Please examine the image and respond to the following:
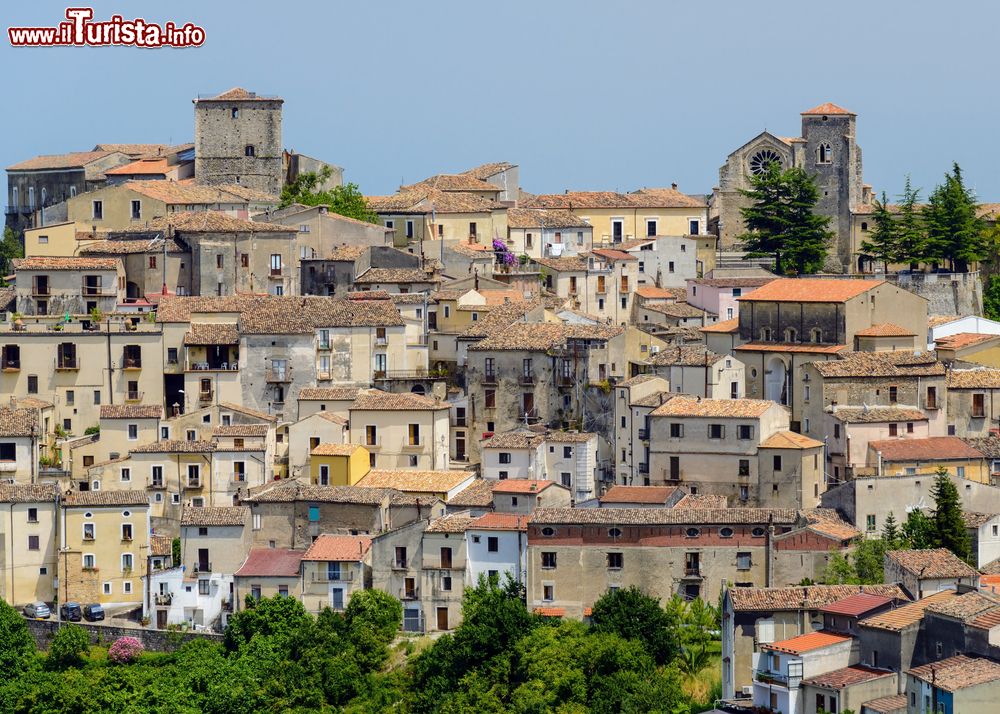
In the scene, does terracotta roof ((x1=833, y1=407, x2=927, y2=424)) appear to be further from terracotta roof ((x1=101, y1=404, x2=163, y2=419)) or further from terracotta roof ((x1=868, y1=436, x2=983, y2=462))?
terracotta roof ((x1=101, y1=404, x2=163, y2=419))

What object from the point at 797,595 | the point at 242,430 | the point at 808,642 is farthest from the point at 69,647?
the point at 808,642

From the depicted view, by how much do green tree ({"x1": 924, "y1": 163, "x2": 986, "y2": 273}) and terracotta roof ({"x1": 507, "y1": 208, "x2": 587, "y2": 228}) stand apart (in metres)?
13.0

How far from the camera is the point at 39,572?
217 ft

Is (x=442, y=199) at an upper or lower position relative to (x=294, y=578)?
upper

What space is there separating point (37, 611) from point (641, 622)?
1784 centimetres

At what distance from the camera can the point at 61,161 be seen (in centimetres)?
9038

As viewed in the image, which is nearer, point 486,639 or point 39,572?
point 486,639

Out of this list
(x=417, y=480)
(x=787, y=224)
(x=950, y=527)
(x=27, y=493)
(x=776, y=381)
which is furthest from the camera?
(x=787, y=224)

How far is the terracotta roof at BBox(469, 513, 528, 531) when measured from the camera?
62219mm

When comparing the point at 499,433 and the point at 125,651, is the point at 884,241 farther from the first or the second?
the point at 125,651

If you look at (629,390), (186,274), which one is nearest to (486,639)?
(629,390)

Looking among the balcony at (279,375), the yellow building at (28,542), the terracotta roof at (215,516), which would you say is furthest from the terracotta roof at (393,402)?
the yellow building at (28,542)

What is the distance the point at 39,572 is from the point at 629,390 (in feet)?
57.5

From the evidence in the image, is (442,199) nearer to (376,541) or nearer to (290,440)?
(290,440)
